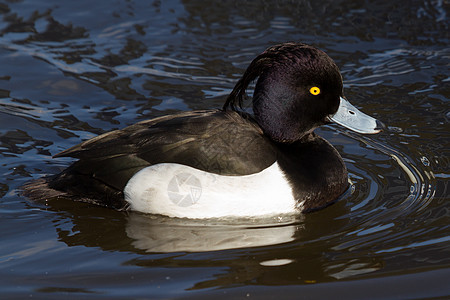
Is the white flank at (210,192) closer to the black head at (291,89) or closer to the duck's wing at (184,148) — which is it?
the duck's wing at (184,148)

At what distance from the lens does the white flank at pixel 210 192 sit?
4.82m

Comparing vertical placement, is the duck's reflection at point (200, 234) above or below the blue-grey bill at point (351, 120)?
below

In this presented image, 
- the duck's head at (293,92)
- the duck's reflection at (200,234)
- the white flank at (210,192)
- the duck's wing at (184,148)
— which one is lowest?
the duck's reflection at (200,234)

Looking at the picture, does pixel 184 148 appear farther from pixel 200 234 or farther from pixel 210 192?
pixel 200 234

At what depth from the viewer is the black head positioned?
500cm

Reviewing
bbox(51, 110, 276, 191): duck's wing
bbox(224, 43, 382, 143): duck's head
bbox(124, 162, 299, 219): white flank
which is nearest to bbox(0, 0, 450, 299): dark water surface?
bbox(124, 162, 299, 219): white flank

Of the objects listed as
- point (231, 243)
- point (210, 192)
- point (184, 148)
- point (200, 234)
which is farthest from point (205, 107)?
point (231, 243)

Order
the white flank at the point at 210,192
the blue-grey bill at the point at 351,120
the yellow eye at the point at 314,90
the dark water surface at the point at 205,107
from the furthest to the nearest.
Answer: the blue-grey bill at the point at 351,120
the yellow eye at the point at 314,90
the white flank at the point at 210,192
the dark water surface at the point at 205,107

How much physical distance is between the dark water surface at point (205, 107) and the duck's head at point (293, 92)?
64cm

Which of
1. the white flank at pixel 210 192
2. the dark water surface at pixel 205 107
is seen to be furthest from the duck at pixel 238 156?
the dark water surface at pixel 205 107

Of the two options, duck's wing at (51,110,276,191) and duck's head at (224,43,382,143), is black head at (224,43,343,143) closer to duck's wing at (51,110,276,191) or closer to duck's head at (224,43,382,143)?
duck's head at (224,43,382,143)

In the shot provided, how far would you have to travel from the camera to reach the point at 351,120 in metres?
5.33

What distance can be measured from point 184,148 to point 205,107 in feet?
7.18

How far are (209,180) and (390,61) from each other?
3790 mm
